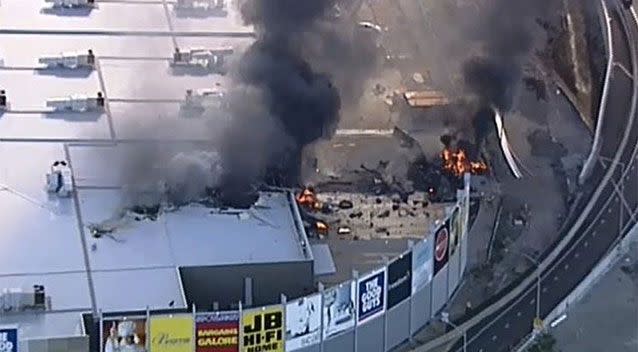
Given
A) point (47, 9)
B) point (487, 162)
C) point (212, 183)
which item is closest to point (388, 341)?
point (212, 183)

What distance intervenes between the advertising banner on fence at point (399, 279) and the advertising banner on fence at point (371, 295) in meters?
0.57

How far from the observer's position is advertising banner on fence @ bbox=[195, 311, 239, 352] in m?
93.6

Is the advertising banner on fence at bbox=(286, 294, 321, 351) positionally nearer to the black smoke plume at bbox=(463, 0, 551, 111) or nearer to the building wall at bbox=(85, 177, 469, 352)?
the building wall at bbox=(85, 177, 469, 352)

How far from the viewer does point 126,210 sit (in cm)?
10369

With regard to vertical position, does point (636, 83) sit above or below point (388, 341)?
above

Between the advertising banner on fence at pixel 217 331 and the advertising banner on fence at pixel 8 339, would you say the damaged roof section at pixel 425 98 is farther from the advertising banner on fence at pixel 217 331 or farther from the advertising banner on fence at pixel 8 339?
the advertising banner on fence at pixel 8 339

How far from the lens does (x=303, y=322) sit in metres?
96.1

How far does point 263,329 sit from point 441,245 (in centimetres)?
1270

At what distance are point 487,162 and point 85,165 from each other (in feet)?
Result: 78.8

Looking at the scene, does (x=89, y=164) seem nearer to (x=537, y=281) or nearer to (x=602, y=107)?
(x=537, y=281)

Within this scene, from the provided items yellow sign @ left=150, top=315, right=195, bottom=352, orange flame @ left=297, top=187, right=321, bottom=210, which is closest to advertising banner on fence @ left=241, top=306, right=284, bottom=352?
yellow sign @ left=150, top=315, right=195, bottom=352

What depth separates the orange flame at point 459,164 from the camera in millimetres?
116312

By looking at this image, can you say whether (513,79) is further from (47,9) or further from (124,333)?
(124,333)

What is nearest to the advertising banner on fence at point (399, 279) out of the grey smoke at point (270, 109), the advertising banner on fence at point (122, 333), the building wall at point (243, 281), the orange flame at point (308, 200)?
the building wall at point (243, 281)
